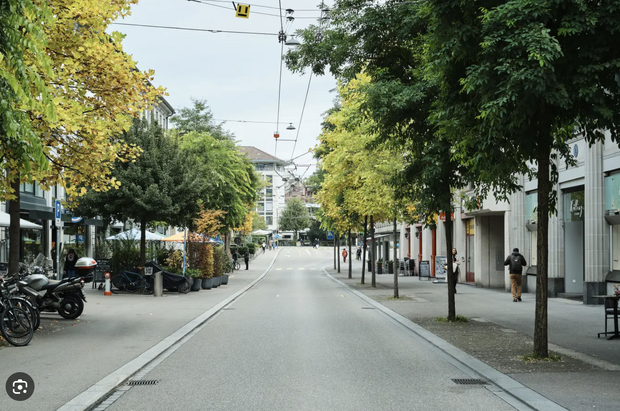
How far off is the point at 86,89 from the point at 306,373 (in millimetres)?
7769

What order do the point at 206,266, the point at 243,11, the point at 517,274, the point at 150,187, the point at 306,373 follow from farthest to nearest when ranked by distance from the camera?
the point at 206,266 → the point at 150,187 → the point at 517,274 → the point at 243,11 → the point at 306,373

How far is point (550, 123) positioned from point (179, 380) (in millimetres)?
6309

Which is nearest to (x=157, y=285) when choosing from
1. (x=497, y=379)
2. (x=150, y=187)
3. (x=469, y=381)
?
(x=150, y=187)

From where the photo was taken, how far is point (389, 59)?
16.2 meters

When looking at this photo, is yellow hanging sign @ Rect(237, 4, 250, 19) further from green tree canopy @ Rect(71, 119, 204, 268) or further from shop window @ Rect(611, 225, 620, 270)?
shop window @ Rect(611, 225, 620, 270)

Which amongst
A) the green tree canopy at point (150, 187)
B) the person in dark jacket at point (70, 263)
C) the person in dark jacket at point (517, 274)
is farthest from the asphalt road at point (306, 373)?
the person in dark jacket at point (70, 263)

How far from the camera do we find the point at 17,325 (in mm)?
11586

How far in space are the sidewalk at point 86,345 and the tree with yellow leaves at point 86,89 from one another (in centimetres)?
A: 235

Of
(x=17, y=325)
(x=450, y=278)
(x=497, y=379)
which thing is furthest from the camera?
(x=450, y=278)

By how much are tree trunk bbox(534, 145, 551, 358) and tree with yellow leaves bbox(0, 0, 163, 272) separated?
786 cm

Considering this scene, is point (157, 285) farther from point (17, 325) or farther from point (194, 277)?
point (17, 325)

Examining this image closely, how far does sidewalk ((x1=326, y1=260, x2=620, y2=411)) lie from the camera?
25.5 ft

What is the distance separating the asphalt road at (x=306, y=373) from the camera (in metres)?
7.20

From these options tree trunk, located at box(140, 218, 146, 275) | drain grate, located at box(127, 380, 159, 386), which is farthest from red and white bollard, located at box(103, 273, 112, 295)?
drain grate, located at box(127, 380, 159, 386)
